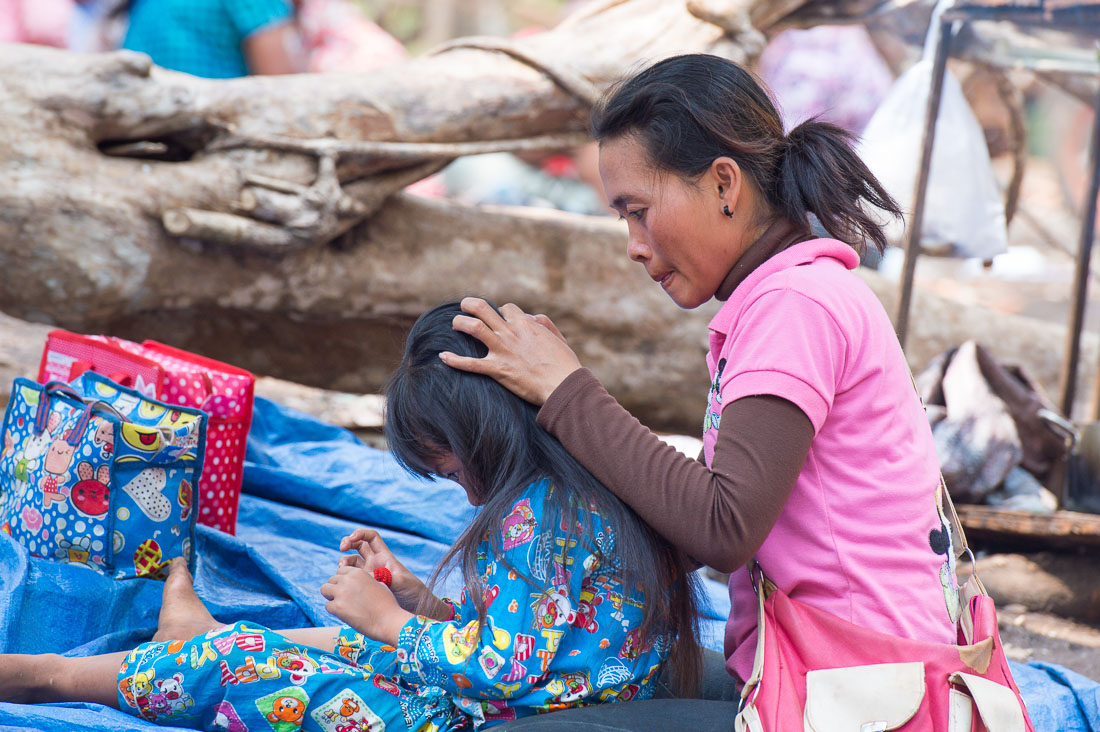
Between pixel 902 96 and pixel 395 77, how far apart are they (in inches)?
74.8

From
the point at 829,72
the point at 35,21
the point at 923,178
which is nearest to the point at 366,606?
the point at 923,178

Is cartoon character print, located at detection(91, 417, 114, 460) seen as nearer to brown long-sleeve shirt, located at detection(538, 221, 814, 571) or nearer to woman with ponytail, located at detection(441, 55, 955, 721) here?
woman with ponytail, located at detection(441, 55, 955, 721)

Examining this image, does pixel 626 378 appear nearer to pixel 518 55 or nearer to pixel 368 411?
pixel 368 411

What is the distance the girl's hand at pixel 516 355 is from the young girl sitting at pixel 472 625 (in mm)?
41

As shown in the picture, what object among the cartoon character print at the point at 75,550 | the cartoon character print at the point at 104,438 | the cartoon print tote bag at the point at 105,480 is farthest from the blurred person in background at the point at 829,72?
the cartoon character print at the point at 75,550

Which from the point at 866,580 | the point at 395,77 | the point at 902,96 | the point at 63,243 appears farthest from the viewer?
the point at 902,96

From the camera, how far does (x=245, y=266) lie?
3.38 meters

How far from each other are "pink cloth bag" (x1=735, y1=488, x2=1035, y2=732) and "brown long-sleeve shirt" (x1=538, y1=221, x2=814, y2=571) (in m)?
0.13

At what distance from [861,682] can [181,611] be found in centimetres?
133

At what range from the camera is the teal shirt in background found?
3.84 m

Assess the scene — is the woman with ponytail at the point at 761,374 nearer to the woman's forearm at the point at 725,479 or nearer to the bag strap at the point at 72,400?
the woman's forearm at the point at 725,479

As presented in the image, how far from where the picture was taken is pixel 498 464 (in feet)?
4.93

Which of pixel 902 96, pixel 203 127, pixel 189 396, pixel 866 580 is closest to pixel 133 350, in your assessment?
pixel 189 396

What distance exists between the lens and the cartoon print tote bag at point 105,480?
2113 millimetres
